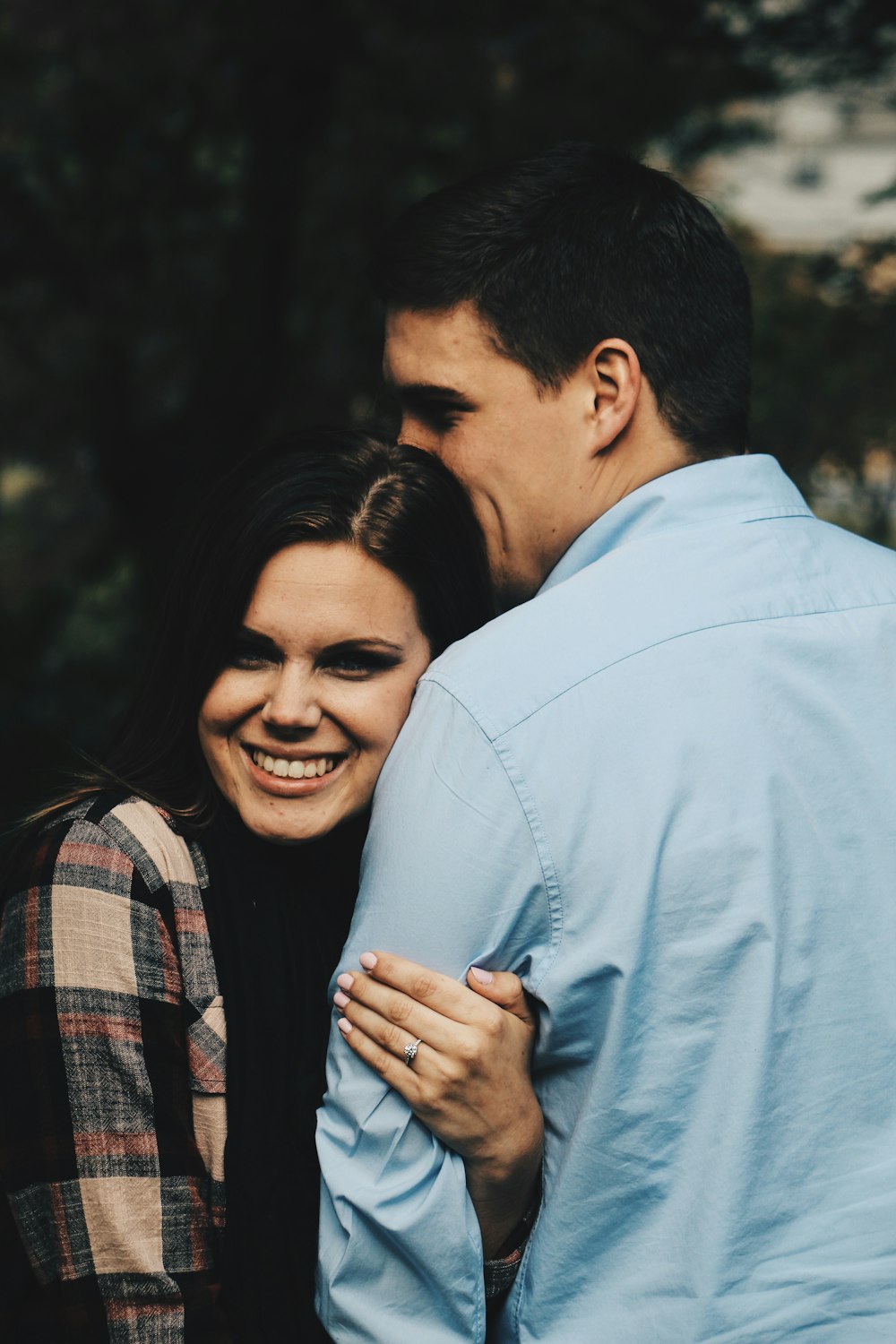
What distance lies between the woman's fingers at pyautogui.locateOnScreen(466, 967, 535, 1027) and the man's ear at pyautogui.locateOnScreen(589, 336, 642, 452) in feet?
3.03

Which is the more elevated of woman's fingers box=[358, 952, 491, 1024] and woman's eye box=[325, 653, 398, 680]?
woman's eye box=[325, 653, 398, 680]

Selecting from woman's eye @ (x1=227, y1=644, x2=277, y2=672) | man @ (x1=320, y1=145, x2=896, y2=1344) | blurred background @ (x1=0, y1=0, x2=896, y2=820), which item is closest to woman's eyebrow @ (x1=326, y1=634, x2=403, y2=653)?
woman's eye @ (x1=227, y1=644, x2=277, y2=672)

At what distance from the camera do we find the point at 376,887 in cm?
188

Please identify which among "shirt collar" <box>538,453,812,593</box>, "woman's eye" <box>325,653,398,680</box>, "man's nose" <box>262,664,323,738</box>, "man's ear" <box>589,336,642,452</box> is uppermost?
"man's ear" <box>589,336,642,452</box>

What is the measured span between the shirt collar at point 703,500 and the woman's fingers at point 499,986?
58cm

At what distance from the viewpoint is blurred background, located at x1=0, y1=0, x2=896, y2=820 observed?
6.13 metres

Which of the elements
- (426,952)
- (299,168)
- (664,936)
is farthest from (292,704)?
(299,168)

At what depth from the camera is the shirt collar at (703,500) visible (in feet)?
6.64

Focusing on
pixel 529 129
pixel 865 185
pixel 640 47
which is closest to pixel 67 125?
pixel 529 129

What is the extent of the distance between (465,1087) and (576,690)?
584 mm

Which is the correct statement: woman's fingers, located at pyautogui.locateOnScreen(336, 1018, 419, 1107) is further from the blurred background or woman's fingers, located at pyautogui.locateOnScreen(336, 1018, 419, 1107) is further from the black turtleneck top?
the blurred background

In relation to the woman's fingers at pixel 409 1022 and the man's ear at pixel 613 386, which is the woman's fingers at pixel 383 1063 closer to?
the woman's fingers at pixel 409 1022

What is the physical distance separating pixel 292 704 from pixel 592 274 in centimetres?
94

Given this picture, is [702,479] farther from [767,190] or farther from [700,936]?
[767,190]
